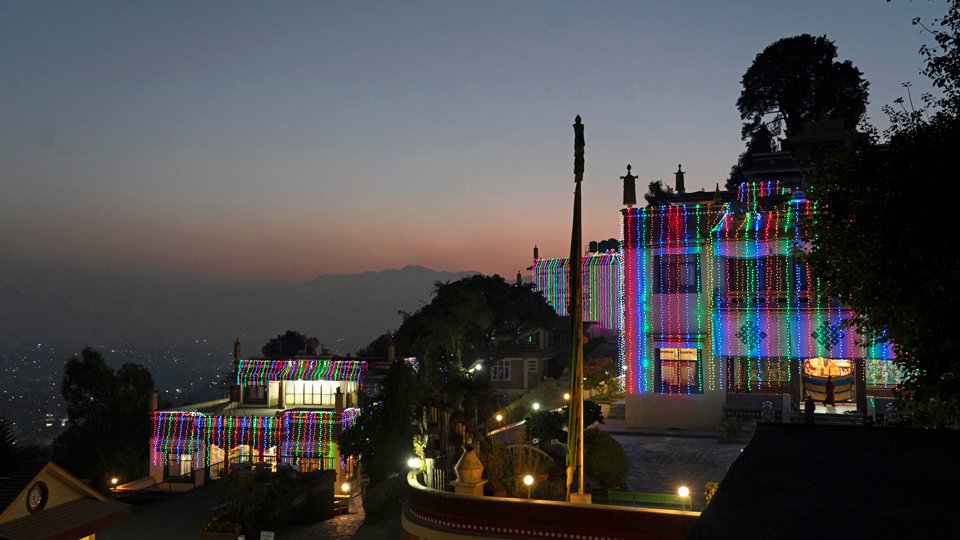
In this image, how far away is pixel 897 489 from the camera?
671 cm

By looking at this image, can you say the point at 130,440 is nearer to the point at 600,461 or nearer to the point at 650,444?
the point at 650,444

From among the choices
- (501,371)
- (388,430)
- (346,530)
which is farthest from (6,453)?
(501,371)

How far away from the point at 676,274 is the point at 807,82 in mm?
28427

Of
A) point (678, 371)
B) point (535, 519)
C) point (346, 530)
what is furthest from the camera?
point (678, 371)

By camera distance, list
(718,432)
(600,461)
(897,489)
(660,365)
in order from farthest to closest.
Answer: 1. (660,365)
2. (718,432)
3. (600,461)
4. (897,489)

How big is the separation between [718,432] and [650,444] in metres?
3.52

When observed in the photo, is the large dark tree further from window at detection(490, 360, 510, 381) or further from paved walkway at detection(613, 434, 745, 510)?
window at detection(490, 360, 510, 381)

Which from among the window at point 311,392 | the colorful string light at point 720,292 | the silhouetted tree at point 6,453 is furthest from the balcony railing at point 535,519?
the window at point 311,392

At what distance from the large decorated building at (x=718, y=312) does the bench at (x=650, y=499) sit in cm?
1383

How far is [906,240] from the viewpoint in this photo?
41.1 ft

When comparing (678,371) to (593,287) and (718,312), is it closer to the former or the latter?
(718,312)

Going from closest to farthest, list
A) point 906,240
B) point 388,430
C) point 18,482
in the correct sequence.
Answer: point 906,240
point 18,482
point 388,430

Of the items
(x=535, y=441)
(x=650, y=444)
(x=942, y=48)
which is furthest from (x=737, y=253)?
(x=942, y=48)

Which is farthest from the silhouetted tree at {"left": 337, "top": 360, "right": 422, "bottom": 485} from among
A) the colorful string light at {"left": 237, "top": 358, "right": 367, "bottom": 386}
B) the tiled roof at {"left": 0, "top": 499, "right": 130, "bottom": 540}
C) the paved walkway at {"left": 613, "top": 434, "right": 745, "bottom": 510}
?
the tiled roof at {"left": 0, "top": 499, "right": 130, "bottom": 540}
